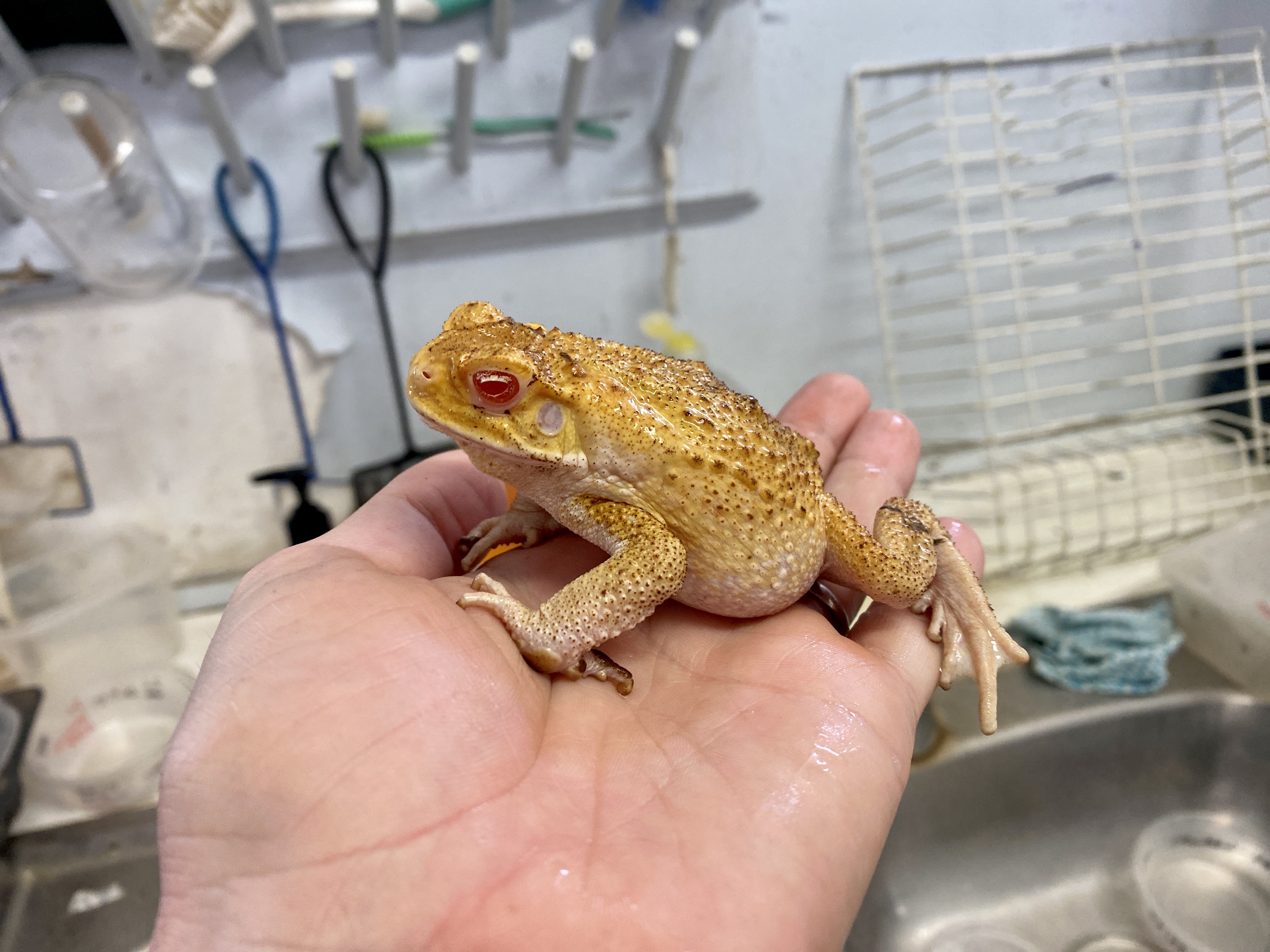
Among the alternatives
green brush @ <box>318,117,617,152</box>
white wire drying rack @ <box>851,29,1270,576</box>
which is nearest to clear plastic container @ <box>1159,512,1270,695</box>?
white wire drying rack @ <box>851,29,1270,576</box>

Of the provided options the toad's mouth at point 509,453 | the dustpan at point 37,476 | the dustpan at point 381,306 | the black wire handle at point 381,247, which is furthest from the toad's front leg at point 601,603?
the dustpan at point 37,476

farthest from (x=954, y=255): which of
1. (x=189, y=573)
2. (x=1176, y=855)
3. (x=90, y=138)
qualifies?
(x=189, y=573)

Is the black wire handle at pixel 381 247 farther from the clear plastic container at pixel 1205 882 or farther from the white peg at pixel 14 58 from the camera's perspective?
the clear plastic container at pixel 1205 882

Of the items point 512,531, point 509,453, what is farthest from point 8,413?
point 509,453

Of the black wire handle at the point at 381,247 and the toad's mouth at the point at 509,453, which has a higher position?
the black wire handle at the point at 381,247

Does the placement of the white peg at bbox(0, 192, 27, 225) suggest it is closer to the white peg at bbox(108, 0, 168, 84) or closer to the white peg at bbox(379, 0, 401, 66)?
the white peg at bbox(108, 0, 168, 84)

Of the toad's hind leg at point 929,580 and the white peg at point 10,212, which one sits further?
the white peg at point 10,212

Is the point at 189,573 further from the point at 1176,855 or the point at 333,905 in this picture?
the point at 1176,855

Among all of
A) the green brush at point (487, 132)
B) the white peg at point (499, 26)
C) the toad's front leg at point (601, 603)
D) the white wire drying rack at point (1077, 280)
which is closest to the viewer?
the toad's front leg at point (601, 603)
